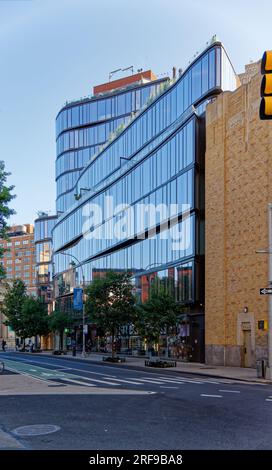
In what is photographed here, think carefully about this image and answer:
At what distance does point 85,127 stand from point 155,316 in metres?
58.2

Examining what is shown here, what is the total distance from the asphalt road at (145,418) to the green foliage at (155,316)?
1735 cm

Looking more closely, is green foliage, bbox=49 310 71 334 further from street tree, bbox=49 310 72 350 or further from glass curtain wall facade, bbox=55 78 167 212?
glass curtain wall facade, bbox=55 78 167 212

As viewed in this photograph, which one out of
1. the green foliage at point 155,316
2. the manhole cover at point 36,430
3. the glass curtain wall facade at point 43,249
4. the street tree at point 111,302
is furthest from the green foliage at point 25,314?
the manhole cover at point 36,430

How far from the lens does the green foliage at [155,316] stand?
39438mm

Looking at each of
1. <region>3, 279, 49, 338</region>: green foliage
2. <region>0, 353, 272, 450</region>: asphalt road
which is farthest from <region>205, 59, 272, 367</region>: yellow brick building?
<region>3, 279, 49, 338</region>: green foliage

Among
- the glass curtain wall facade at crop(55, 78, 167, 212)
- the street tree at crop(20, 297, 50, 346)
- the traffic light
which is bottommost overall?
the street tree at crop(20, 297, 50, 346)

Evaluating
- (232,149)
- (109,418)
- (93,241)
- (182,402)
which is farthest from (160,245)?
(109,418)

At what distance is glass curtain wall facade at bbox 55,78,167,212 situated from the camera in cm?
8456

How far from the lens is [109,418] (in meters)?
13.5

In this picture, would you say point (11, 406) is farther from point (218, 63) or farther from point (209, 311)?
point (218, 63)

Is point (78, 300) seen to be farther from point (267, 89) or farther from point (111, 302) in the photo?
point (267, 89)

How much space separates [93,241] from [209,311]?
34868 millimetres

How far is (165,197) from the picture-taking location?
165ft

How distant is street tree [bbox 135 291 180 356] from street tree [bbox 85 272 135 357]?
564 centimetres
